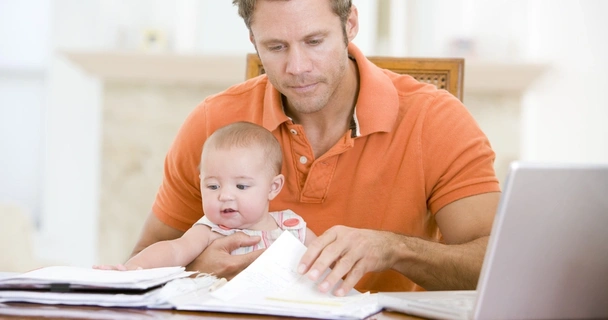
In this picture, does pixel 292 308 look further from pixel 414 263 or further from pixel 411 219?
pixel 411 219

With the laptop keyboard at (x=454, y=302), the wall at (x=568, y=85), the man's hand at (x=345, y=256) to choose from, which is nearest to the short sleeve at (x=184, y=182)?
the man's hand at (x=345, y=256)

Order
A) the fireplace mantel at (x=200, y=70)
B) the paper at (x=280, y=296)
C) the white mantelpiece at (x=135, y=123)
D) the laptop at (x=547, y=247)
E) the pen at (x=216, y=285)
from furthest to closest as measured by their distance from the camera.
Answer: the white mantelpiece at (x=135, y=123) < the fireplace mantel at (x=200, y=70) < the pen at (x=216, y=285) < the paper at (x=280, y=296) < the laptop at (x=547, y=247)

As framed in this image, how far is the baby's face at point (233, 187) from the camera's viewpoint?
1567 mm

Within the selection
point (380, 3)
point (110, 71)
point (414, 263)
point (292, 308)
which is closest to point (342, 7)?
point (414, 263)

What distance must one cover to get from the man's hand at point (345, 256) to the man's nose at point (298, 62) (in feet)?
1.66

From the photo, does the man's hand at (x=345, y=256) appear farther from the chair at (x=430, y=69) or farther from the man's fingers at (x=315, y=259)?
the chair at (x=430, y=69)

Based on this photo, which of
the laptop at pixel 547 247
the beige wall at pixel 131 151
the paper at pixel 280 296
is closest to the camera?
the laptop at pixel 547 247

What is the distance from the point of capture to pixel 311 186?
1750 millimetres

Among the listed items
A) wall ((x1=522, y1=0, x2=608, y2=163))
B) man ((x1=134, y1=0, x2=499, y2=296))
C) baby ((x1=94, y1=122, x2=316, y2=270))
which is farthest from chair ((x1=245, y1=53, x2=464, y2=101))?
wall ((x1=522, y1=0, x2=608, y2=163))

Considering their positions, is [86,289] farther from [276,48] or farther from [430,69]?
[430,69]

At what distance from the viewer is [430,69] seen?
2.00 m

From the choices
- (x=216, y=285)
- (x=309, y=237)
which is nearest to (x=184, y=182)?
(x=309, y=237)

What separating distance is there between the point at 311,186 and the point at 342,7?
1.46 feet

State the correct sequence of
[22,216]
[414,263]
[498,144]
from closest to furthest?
[414,263] < [22,216] < [498,144]
